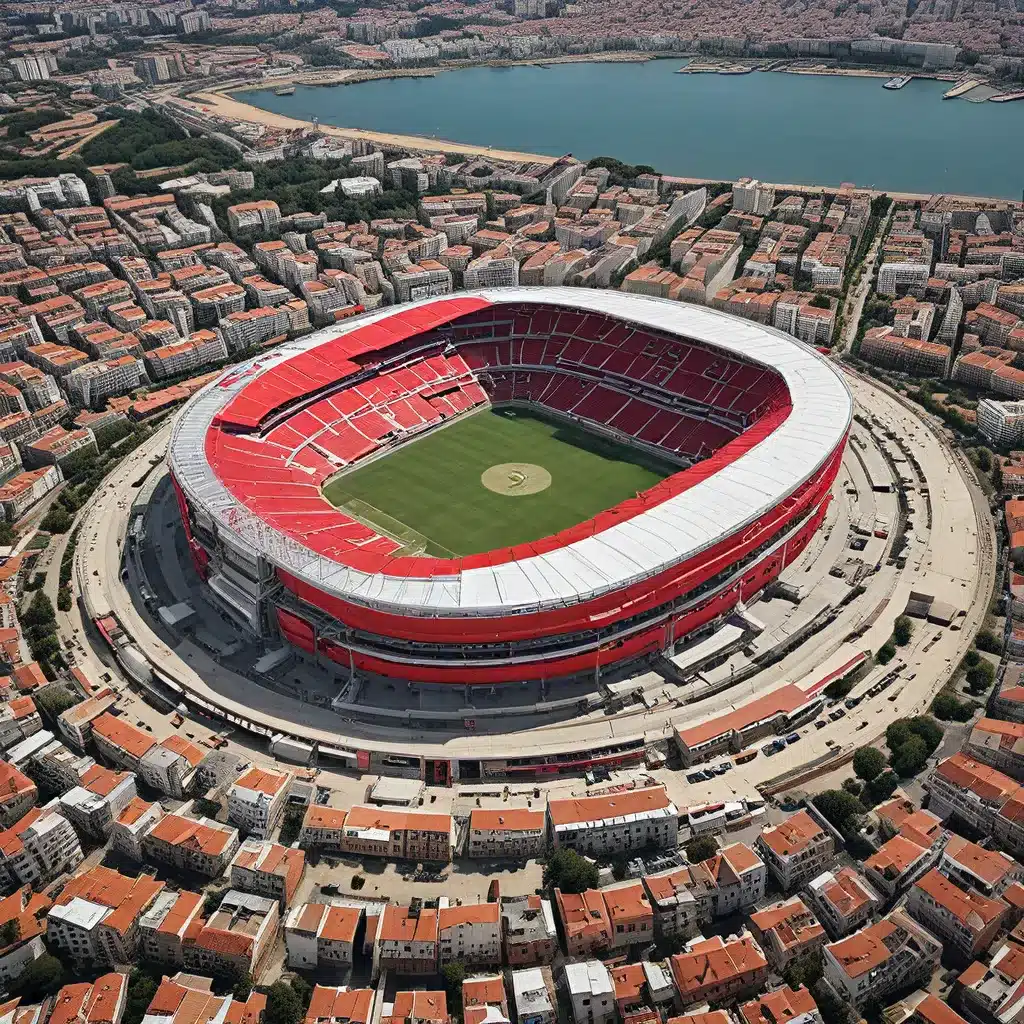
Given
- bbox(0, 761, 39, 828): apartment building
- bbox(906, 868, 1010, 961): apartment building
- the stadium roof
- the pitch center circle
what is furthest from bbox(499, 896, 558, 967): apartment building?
the pitch center circle

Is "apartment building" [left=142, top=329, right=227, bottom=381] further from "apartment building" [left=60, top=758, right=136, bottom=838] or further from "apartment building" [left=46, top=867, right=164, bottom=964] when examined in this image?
"apartment building" [left=46, top=867, right=164, bottom=964]

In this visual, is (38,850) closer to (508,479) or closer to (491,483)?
(491,483)

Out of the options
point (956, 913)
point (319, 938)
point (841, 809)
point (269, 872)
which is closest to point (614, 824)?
point (841, 809)

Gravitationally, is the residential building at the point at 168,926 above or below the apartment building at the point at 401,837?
above

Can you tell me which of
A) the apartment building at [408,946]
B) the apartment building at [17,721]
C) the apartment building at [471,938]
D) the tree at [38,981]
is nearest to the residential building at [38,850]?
the tree at [38,981]

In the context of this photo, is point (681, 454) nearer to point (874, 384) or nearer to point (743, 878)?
point (874, 384)

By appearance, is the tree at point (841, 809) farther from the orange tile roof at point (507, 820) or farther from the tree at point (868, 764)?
the orange tile roof at point (507, 820)
